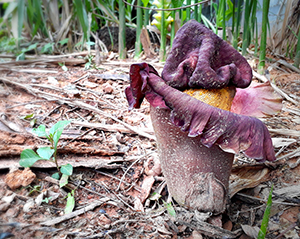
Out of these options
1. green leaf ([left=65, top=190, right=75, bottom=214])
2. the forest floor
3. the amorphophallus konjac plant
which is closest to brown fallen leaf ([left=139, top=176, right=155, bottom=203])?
the forest floor

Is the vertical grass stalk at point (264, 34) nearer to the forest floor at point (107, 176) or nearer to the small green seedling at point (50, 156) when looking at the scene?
the forest floor at point (107, 176)

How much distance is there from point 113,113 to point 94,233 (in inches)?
35.6

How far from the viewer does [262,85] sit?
103 centimetres

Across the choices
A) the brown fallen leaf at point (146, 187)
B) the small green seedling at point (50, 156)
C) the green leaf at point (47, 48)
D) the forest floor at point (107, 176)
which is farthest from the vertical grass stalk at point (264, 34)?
the green leaf at point (47, 48)

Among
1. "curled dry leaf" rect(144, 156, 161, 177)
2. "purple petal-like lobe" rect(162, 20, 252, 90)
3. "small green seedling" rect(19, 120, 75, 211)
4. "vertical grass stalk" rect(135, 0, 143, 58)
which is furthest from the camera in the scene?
"vertical grass stalk" rect(135, 0, 143, 58)

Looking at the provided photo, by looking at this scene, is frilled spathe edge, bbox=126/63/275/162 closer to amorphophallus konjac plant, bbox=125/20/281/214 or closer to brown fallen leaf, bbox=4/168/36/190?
amorphophallus konjac plant, bbox=125/20/281/214

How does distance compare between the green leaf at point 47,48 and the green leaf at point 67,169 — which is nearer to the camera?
the green leaf at point 67,169

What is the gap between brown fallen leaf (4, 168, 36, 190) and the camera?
0.85 meters

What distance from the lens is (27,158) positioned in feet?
2.96

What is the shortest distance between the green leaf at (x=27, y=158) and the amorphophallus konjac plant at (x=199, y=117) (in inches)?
17.0

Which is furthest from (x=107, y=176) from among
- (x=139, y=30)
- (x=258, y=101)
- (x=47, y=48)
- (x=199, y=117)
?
(x=47, y=48)

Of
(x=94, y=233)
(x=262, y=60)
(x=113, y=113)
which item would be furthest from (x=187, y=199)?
(x=262, y=60)

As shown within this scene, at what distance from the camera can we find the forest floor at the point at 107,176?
0.80 meters

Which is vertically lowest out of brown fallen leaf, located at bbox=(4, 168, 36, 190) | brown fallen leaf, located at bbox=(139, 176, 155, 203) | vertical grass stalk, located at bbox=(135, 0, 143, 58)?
brown fallen leaf, located at bbox=(139, 176, 155, 203)
